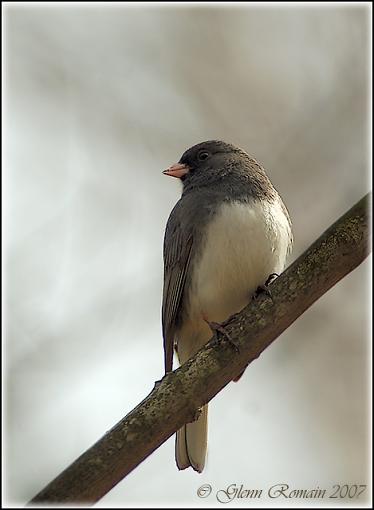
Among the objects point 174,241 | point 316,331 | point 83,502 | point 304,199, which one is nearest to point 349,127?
point 304,199

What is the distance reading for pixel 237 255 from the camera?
9.91 feet

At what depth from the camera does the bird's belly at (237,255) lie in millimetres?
3023

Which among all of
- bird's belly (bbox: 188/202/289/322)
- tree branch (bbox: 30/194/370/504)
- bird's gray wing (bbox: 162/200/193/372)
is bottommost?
tree branch (bbox: 30/194/370/504)

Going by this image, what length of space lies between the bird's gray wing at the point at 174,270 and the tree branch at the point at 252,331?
2.56ft

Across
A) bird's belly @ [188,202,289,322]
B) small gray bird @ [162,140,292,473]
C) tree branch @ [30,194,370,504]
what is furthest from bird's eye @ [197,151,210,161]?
tree branch @ [30,194,370,504]

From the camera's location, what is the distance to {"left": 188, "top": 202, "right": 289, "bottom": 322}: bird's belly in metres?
3.02

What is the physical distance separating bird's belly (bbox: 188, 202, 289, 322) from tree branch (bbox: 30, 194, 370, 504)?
0.62 meters

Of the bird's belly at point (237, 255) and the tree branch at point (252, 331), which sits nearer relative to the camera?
the tree branch at point (252, 331)

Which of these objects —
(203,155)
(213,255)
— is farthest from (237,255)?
(203,155)

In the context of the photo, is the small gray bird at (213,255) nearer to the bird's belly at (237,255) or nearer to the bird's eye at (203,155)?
the bird's belly at (237,255)

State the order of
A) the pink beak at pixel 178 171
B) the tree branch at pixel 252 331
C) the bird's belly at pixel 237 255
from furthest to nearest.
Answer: the pink beak at pixel 178 171 < the bird's belly at pixel 237 255 < the tree branch at pixel 252 331

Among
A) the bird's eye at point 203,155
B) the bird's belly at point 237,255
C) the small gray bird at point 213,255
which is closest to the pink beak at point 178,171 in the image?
the bird's eye at point 203,155

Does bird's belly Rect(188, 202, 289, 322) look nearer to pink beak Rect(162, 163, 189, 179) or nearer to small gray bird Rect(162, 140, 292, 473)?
small gray bird Rect(162, 140, 292, 473)

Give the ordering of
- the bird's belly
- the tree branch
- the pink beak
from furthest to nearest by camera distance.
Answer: the pink beak → the bird's belly → the tree branch
